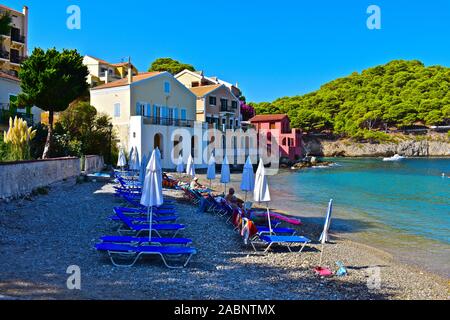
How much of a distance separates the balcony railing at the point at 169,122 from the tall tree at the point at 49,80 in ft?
40.6

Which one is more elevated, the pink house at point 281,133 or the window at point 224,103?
the window at point 224,103

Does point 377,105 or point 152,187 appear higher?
point 377,105

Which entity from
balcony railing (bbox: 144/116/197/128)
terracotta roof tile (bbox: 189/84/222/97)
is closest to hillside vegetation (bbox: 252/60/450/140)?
terracotta roof tile (bbox: 189/84/222/97)

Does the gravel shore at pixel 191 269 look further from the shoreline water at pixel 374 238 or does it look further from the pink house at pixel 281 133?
the pink house at pixel 281 133

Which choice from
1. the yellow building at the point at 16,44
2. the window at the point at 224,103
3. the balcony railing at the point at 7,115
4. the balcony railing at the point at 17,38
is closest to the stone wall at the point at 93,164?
the balcony railing at the point at 7,115

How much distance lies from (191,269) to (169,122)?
34.6m

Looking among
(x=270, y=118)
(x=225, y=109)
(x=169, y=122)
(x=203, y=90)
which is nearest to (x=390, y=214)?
(x=169, y=122)

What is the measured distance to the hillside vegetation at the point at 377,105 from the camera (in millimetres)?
106375

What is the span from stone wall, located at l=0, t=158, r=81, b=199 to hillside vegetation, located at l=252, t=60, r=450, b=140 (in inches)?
3429

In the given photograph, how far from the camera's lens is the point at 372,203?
85.6 ft

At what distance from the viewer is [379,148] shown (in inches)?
4124

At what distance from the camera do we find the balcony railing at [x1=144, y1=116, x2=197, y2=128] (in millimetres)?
39812

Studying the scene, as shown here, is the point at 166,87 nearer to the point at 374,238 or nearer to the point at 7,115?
the point at 7,115
